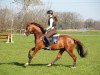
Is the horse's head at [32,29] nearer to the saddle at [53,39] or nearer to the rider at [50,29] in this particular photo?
the rider at [50,29]

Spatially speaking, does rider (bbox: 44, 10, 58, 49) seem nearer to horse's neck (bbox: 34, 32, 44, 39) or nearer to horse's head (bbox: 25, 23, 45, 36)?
horse's neck (bbox: 34, 32, 44, 39)

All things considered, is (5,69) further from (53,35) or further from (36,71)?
(53,35)

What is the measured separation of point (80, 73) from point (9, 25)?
5433cm

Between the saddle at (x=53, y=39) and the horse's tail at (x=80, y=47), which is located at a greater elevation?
the saddle at (x=53, y=39)

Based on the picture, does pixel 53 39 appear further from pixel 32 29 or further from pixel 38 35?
pixel 32 29

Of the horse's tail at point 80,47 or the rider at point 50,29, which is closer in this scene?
the rider at point 50,29

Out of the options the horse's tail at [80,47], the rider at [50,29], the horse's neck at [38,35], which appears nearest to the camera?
the rider at [50,29]

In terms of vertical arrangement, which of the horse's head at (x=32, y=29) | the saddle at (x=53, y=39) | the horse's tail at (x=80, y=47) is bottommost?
the horse's tail at (x=80, y=47)

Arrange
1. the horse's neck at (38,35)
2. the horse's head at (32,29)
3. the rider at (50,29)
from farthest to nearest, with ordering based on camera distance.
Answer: the horse's head at (32,29), the horse's neck at (38,35), the rider at (50,29)

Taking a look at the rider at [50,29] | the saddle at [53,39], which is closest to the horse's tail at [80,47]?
the saddle at [53,39]

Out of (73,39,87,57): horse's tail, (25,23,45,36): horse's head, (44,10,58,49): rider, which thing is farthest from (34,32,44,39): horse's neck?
(73,39,87,57): horse's tail

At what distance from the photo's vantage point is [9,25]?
216 feet

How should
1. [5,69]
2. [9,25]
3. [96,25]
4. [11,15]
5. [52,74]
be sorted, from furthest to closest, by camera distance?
[96,25] < [11,15] < [9,25] < [5,69] < [52,74]

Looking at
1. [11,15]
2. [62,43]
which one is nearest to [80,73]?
[62,43]
